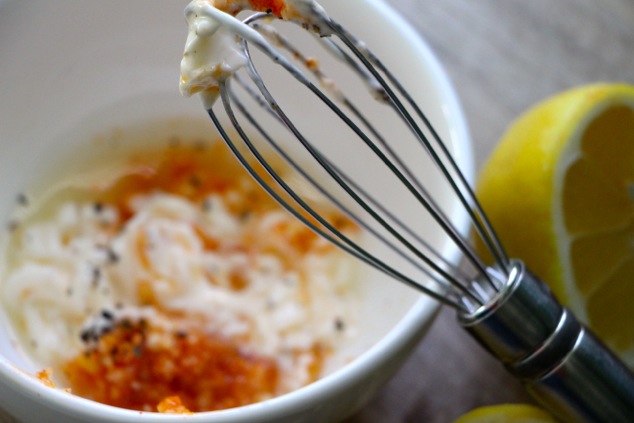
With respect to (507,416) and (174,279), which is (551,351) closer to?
(507,416)

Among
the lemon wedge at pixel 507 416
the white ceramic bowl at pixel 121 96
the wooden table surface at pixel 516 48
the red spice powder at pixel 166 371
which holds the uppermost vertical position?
the white ceramic bowl at pixel 121 96

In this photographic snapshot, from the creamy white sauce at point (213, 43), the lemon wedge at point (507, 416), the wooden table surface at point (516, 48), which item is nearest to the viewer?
the creamy white sauce at point (213, 43)

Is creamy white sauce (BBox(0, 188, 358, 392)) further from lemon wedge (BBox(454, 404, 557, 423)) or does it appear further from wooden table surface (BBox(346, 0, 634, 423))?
wooden table surface (BBox(346, 0, 634, 423))

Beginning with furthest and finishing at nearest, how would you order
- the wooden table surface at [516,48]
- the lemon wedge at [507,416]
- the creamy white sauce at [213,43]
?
1. the wooden table surface at [516,48]
2. the lemon wedge at [507,416]
3. the creamy white sauce at [213,43]

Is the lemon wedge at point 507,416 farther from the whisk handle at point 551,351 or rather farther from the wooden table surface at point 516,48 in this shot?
the wooden table surface at point 516,48

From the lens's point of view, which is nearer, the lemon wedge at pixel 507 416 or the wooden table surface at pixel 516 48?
the lemon wedge at pixel 507 416

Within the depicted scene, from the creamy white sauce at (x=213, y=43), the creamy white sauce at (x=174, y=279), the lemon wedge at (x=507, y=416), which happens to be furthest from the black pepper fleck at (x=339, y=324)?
the creamy white sauce at (x=213, y=43)

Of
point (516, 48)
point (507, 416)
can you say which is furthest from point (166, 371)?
point (516, 48)
